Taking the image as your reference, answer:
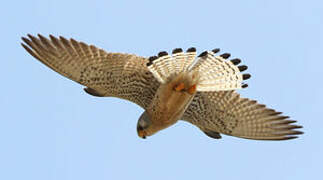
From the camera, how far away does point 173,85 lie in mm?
14648

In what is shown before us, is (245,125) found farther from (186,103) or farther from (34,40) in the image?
(34,40)

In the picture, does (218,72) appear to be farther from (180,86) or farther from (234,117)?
(234,117)

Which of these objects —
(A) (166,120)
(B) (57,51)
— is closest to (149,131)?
(A) (166,120)

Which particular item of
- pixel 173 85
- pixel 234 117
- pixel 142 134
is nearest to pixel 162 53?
pixel 173 85

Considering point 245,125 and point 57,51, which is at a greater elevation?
point 57,51

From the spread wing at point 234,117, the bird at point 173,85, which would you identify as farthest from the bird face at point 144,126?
the spread wing at point 234,117

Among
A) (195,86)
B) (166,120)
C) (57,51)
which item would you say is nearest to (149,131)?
(166,120)

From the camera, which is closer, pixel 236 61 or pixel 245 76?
pixel 245 76

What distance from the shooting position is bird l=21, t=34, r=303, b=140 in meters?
14.5

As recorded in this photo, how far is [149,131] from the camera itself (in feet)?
50.0

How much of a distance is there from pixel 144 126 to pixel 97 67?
4.99ft

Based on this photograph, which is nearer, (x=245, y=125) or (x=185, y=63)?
(x=185, y=63)

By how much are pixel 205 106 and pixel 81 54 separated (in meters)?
2.78

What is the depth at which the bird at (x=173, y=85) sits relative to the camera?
14.5 meters
